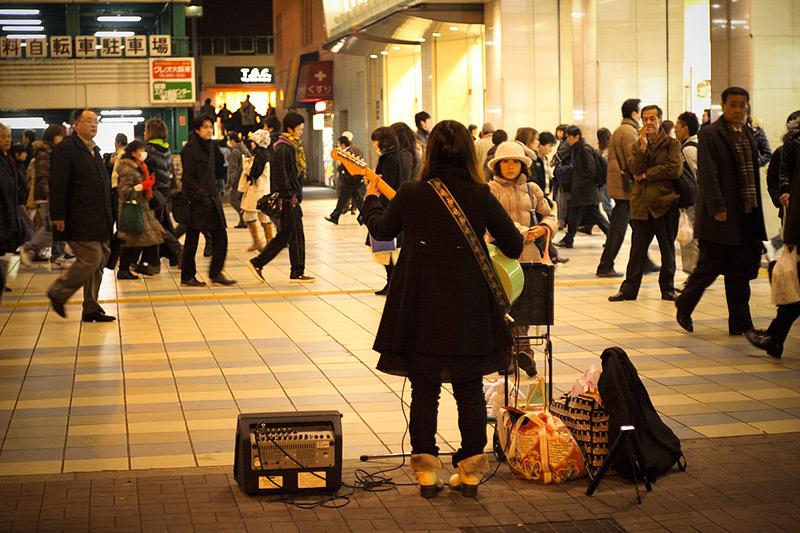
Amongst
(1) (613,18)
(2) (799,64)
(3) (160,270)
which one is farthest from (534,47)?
(3) (160,270)

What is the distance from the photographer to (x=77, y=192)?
9.62 meters

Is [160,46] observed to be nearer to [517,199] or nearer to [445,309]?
[517,199]

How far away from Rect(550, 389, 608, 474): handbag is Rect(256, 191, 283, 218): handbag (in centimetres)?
773

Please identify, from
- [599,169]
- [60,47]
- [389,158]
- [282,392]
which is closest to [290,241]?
[389,158]

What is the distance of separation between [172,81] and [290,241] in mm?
15510

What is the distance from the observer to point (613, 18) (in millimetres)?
20062

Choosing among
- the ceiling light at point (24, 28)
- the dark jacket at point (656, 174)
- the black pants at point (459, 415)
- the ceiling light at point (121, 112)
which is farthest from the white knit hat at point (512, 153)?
the ceiling light at point (24, 28)

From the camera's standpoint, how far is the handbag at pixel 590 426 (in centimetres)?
542

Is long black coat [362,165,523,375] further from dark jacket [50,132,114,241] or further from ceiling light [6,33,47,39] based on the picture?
ceiling light [6,33,47,39]

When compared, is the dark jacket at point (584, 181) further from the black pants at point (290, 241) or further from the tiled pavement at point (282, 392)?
the black pants at point (290, 241)

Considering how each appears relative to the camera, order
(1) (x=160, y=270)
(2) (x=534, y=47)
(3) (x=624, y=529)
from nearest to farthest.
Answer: (3) (x=624, y=529) < (1) (x=160, y=270) < (2) (x=534, y=47)

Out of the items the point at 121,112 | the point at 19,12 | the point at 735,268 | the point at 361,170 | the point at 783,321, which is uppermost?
the point at 19,12

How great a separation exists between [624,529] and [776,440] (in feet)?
5.73

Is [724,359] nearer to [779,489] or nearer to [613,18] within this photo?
[779,489]
